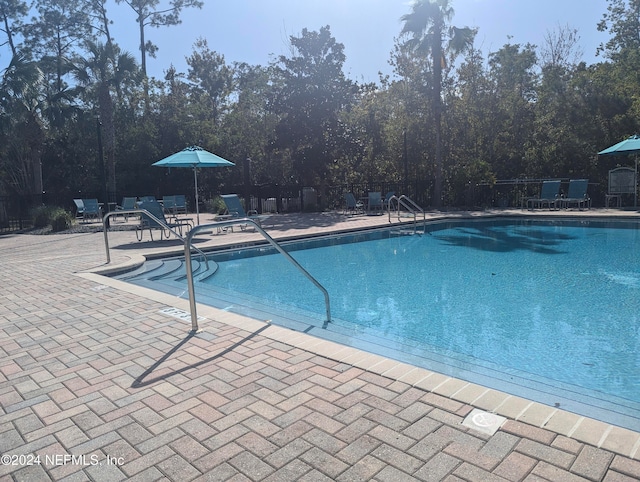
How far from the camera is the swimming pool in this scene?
324 cm

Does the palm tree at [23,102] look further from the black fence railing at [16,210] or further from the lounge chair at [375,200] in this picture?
the lounge chair at [375,200]

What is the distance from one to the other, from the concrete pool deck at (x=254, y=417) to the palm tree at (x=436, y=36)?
15.6 metres

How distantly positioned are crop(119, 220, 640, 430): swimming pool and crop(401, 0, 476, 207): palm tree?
8399mm

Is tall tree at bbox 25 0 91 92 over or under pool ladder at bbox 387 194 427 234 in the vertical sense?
over

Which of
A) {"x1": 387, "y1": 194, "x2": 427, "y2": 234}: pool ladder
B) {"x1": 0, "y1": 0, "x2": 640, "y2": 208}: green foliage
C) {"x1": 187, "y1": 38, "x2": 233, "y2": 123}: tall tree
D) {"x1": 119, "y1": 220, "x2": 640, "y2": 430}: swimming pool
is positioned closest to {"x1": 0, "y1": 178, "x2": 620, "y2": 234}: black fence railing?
{"x1": 0, "y1": 0, "x2": 640, "y2": 208}: green foliage

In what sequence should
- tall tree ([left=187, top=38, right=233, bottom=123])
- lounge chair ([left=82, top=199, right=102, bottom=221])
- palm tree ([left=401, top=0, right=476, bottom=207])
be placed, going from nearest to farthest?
lounge chair ([left=82, top=199, right=102, bottom=221]) → palm tree ([left=401, top=0, right=476, bottom=207]) → tall tree ([left=187, top=38, right=233, bottom=123])

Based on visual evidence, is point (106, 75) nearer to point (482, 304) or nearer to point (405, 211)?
point (405, 211)

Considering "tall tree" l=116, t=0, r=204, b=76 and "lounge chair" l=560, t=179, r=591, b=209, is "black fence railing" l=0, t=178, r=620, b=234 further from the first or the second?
"tall tree" l=116, t=0, r=204, b=76

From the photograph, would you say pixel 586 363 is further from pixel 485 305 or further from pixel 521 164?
pixel 521 164

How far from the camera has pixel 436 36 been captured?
57.2 ft

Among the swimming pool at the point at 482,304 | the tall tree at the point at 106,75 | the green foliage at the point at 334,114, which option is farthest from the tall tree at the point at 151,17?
the swimming pool at the point at 482,304

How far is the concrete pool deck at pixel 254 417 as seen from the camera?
1.88 meters

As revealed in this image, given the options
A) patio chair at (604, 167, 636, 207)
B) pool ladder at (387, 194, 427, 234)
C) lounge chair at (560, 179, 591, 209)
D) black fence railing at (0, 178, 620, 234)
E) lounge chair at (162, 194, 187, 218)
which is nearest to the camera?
pool ladder at (387, 194, 427, 234)

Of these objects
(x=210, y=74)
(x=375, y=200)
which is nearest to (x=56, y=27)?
(x=210, y=74)
